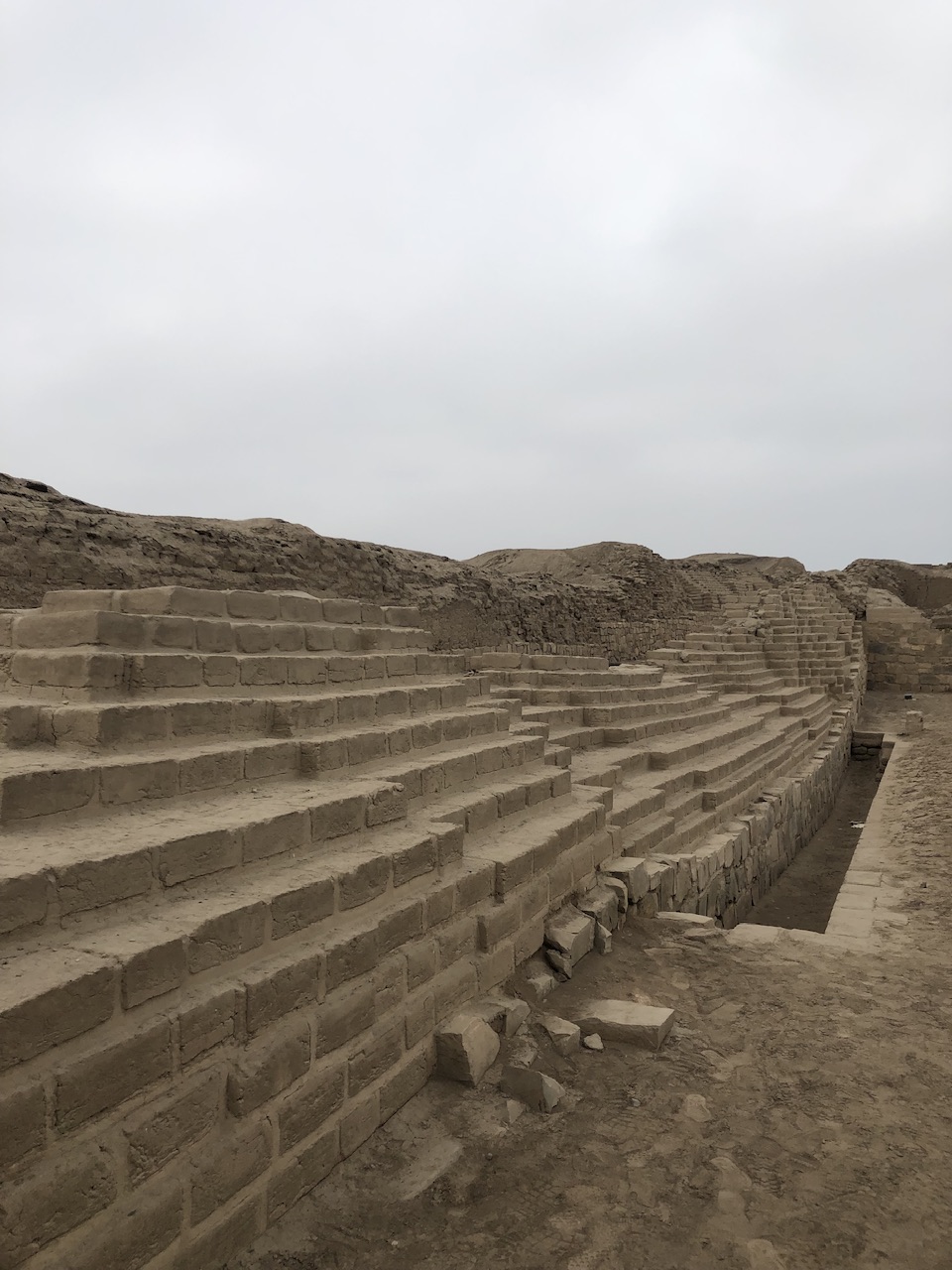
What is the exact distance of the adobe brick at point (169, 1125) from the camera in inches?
87.7

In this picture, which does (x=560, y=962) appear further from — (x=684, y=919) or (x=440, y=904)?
(x=684, y=919)

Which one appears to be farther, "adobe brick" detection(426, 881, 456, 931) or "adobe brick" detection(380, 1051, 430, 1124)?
"adobe brick" detection(426, 881, 456, 931)

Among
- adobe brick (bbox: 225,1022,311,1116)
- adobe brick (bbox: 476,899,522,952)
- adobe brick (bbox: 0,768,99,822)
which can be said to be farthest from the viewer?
adobe brick (bbox: 476,899,522,952)

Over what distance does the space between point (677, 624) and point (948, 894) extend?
65.7 ft

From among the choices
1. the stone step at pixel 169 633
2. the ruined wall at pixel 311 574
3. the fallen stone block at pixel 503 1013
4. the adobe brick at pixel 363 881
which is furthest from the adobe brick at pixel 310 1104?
the ruined wall at pixel 311 574

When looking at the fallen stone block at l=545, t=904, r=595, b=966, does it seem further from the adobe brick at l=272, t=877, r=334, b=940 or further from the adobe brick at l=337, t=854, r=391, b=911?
the adobe brick at l=272, t=877, r=334, b=940

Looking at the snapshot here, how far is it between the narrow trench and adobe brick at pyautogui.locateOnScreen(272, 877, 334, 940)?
236 inches

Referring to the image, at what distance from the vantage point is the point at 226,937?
2.72 meters

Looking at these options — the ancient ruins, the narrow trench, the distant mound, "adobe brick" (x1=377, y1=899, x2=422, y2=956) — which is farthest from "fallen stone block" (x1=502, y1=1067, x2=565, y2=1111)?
the distant mound

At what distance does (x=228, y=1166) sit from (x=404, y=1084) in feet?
3.27

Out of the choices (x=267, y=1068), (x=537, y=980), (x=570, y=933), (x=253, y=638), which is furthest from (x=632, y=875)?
(x=267, y=1068)

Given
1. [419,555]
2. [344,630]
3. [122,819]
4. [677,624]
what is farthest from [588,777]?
[677,624]

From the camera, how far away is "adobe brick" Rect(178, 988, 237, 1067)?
2434 millimetres

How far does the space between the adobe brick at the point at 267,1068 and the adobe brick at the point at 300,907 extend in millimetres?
344
